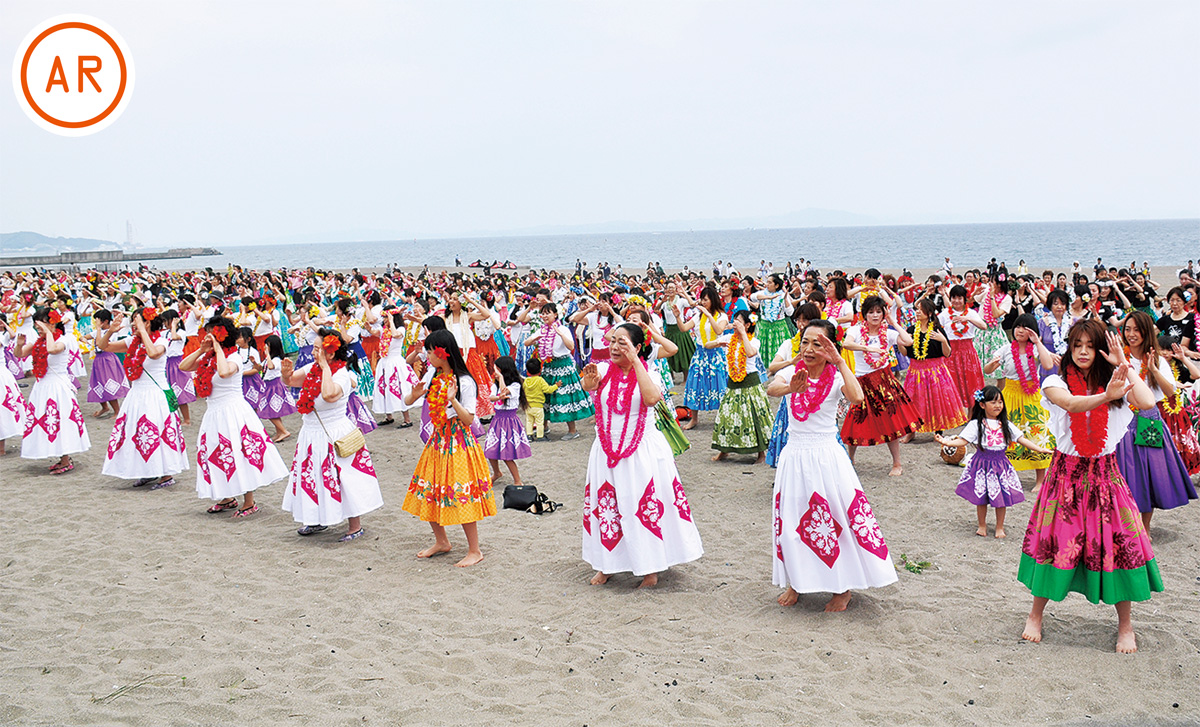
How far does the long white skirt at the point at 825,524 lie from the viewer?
5.37 metres

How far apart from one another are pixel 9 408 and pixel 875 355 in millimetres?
11091

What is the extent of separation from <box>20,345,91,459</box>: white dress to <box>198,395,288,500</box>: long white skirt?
3.13 meters

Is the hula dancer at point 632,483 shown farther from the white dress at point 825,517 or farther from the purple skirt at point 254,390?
the purple skirt at point 254,390

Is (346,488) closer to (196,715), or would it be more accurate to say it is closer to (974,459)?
(196,715)

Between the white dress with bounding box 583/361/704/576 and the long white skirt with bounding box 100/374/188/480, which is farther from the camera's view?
the long white skirt with bounding box 100/374/188/480

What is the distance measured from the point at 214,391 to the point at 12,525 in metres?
2.33

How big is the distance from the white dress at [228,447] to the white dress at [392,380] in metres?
4.57

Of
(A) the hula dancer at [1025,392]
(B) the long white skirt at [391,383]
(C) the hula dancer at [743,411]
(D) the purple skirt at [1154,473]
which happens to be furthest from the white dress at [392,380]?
(D) the purple skirt at [1154,473]

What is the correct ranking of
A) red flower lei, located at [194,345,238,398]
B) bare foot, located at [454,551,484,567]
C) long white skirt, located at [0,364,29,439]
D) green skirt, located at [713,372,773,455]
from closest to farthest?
bare foot, located at [454,551,484,567]
red flower lei, located at [194,345,238,398]
green skirt, located at [713,372,773,455]
long white skirt, located at [0,364,29,439]

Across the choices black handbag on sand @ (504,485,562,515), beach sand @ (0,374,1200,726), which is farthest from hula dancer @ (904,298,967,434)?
black handbag on sand @ (504,485,562,515)

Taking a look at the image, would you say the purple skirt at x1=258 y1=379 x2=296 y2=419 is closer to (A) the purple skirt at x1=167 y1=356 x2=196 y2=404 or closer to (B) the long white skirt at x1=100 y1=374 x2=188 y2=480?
(A) the purple skirt at x1=167 y1=356 x2=196 y2=404

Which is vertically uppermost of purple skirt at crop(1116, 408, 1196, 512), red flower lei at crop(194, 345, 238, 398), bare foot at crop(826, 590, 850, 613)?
red flower lei at crop(194, 345, 238, 398)

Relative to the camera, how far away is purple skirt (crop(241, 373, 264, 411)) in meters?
12.9

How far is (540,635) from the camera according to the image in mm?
5520
